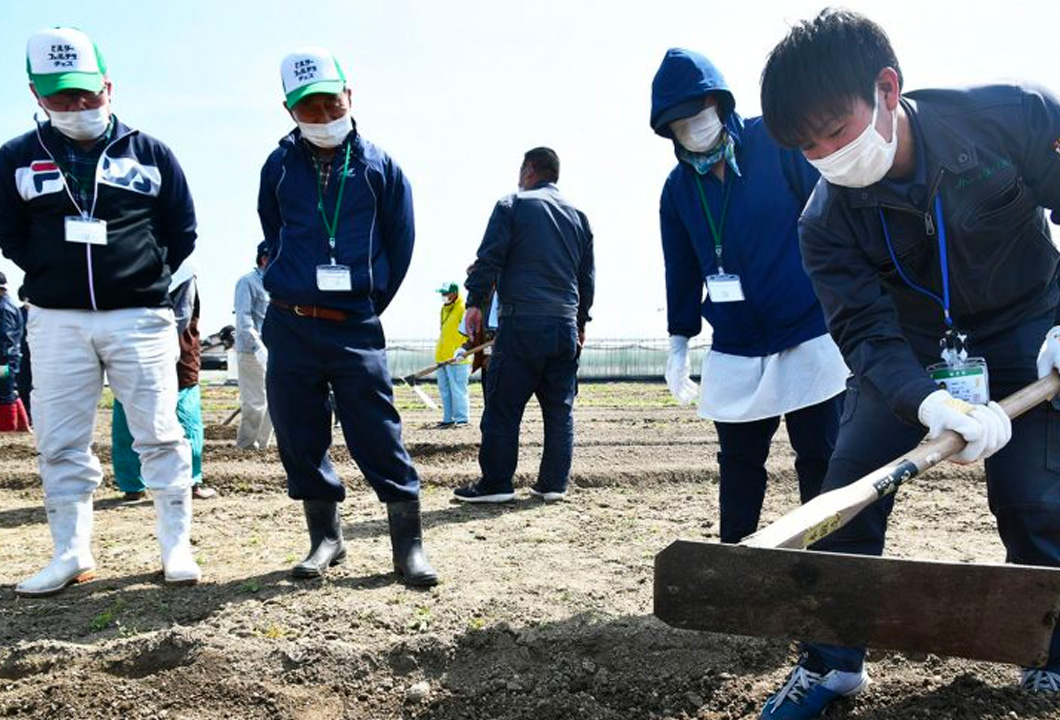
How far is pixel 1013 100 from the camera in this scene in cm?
265

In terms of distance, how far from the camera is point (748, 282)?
3.66 m

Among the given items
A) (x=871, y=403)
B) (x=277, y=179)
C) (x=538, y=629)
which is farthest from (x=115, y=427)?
(x=871, y=403)

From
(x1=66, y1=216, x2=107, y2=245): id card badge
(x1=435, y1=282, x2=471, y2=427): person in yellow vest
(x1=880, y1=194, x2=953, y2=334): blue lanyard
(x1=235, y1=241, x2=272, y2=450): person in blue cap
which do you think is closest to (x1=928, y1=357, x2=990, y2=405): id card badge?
(x1=880, y1=194, x2=953, y2=334): blue lanyard

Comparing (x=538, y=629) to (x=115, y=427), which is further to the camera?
(x=115, y=427)

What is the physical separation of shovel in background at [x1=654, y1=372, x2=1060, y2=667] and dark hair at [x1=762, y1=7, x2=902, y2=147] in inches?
42.8

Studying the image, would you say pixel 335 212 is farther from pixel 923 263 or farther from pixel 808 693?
pixel 808 693

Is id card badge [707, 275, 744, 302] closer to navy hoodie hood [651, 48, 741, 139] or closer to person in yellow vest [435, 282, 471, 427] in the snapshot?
navy hoodie hood [651, 48, 741, 139]

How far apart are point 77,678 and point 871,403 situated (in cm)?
259

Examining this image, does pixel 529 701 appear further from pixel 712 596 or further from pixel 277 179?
pixel 277 179

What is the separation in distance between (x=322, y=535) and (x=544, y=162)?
2.93 meters

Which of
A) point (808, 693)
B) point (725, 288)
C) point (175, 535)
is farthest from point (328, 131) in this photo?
point (808, 693)

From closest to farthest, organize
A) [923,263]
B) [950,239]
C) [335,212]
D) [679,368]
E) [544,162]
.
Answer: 1. [950,239]
2. [923,263]
3. [335,212]
4. [679,368]
5. [544,162]

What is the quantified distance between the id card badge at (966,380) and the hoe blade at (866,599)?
641mm

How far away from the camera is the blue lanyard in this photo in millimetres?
2666
